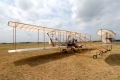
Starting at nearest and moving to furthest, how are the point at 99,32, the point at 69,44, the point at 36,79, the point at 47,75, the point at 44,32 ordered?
the point at 36,79 < the point at 47,75 < the point at 99,32 < the point at 44,32 < the point at 69,44

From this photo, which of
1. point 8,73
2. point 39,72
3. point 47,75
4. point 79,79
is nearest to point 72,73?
point 79,79

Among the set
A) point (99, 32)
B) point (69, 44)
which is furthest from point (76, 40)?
point (99, 32)

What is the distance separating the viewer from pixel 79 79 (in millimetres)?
7316

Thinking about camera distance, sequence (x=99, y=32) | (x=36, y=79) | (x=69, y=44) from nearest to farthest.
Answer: (x=36, y=79), (x=99, y=32), (x=69, y=44)

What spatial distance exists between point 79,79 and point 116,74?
2723 millimetres

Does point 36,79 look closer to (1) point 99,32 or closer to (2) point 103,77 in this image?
(2) point 103,77

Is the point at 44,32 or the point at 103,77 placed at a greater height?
the point at 44,32

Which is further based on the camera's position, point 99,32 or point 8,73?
point 99,32

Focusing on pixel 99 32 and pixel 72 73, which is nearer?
pixel 72 73

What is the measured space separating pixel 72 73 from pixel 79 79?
110 cm

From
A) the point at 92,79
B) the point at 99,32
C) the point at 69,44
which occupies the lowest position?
the point at 92,79

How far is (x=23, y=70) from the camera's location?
868 cm

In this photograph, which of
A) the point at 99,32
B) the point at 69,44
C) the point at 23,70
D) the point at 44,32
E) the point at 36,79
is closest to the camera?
the point at 36,79

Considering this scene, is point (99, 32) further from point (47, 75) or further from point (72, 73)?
point (47, 75)
